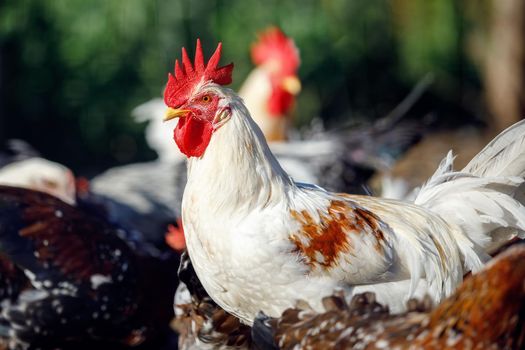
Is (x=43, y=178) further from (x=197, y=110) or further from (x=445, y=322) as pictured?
(x=445, y=322)

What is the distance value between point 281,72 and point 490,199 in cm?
316

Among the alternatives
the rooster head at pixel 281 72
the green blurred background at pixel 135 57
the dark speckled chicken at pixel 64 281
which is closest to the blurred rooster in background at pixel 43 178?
the dark speckled chicken at pixel 64 281

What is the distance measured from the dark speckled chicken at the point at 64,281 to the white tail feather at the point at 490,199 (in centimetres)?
164

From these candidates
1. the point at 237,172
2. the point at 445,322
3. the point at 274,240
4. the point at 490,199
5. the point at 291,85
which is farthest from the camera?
the point at 291,85

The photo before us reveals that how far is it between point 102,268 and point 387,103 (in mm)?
6488

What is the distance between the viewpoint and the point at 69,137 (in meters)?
8.74

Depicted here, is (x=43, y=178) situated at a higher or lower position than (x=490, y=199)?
lower

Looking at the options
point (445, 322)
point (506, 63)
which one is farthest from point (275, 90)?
point (445, 322)

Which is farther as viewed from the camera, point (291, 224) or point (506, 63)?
point (506, 63)

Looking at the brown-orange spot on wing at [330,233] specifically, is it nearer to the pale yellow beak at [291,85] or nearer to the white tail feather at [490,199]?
the white tail feather at [490,199]

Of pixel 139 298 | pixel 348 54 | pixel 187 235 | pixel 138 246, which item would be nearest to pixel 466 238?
pixel 187 235

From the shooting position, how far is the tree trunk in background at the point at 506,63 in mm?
8555

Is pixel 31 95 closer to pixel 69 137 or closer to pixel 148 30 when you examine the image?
pixel 69 137

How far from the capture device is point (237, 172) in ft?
9.77
